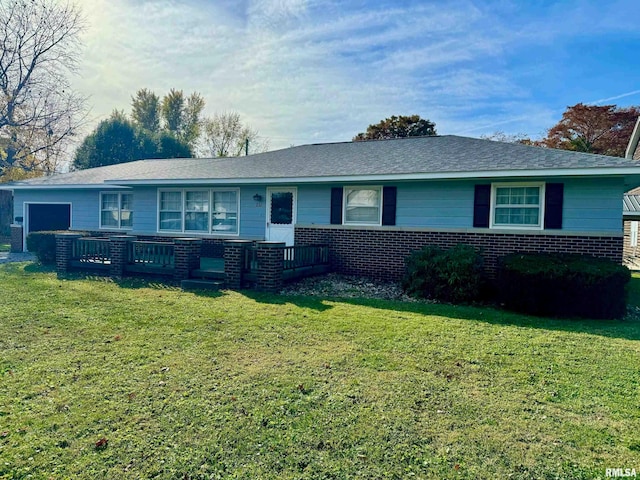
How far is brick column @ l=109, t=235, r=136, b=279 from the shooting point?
10.7m

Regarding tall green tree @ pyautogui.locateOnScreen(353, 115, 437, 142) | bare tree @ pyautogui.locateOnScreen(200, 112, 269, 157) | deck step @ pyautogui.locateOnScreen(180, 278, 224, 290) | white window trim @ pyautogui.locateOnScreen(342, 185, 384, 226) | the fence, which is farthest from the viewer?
bare tree @ pyautogui.locateOnScreen(200, 112, 269, 157)

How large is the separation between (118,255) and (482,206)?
31.1 ft

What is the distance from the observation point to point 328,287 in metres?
9.70

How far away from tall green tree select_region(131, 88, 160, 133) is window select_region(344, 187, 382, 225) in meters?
39.2

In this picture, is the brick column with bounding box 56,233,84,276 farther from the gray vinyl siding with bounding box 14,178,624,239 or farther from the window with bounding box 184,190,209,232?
the window with bounding box 184,190,209,232

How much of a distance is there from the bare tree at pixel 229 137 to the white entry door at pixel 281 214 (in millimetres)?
29969

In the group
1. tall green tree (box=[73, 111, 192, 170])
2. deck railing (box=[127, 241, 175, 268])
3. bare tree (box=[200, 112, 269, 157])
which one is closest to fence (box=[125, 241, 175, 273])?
deck railing (box=[127, 241, 175, 268])

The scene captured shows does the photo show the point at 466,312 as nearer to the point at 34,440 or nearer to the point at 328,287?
the point at 328,287

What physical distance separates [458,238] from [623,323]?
3.87 metres

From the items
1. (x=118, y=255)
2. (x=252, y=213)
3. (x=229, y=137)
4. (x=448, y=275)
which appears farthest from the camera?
(x=229, y=137)

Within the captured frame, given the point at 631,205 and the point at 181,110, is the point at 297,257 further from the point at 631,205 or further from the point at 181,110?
the point at 181,110

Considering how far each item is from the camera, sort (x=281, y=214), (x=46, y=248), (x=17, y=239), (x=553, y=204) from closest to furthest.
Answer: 1. (x=553, y=204)
2. (x=281, y=214)
3. (x=46, y=248)
4. (x=17, y=239)

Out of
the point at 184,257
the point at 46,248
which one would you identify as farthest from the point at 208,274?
the point at 46,248

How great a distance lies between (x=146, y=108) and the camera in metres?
44.2
